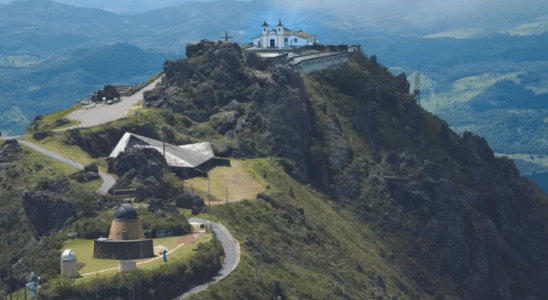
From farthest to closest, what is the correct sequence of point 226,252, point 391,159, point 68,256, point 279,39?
point 279,39 < point 391,159 < point 226,252 < point 68,256

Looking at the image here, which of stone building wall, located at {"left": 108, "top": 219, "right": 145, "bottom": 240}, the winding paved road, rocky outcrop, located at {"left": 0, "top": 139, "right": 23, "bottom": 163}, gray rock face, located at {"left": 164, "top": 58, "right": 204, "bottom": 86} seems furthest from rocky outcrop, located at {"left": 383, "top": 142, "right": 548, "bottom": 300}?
stone building wall, located at {"left": 108, "top": 219, "right": 145, "bottom": 240}

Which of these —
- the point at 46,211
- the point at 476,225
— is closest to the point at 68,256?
the point at 46,211

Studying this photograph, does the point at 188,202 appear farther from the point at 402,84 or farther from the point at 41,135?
the point at 402,84

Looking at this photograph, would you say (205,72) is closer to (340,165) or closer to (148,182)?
(340,165)

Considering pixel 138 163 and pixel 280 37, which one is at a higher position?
pixel 280 37

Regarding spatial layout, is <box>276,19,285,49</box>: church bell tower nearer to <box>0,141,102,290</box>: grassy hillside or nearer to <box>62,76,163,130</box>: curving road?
<box>62,76,163,130</box>: curving road

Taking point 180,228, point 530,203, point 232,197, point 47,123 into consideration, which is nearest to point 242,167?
point 232,197

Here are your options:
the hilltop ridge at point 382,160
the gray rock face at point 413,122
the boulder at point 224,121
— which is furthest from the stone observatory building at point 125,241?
the gray rock face at point 413,122
